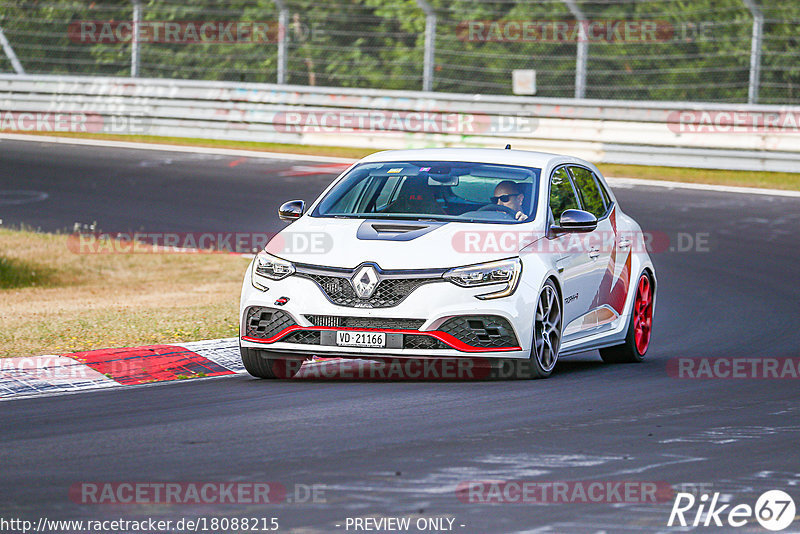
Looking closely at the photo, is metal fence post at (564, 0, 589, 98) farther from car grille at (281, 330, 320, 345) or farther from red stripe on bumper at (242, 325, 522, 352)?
car grille at (281, 330, 320, 345)

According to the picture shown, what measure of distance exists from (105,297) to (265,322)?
6.53 m

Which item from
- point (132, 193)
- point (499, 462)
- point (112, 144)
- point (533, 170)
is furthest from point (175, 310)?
point (112, 144)

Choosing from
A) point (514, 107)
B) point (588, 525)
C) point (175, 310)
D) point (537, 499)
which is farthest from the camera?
point (514, 107)

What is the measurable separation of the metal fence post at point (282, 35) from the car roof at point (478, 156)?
57.4 ft

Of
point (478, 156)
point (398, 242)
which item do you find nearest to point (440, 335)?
point (398, 242)

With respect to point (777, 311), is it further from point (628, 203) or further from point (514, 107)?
point (514, 107)

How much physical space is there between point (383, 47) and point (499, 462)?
21827mm

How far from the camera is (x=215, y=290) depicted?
15.8 meters

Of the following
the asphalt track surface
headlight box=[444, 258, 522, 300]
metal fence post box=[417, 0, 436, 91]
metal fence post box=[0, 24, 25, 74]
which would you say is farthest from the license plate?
metal fence post box=[0, 24, 25, 74]

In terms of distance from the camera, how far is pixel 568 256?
10250 mm

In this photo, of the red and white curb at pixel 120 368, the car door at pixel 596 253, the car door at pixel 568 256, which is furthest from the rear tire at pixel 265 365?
the car door at pixel 596 253

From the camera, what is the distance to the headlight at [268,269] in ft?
31.2

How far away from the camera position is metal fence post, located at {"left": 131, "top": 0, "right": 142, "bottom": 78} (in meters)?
29.7

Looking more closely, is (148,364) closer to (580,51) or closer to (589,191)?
(589,191)
